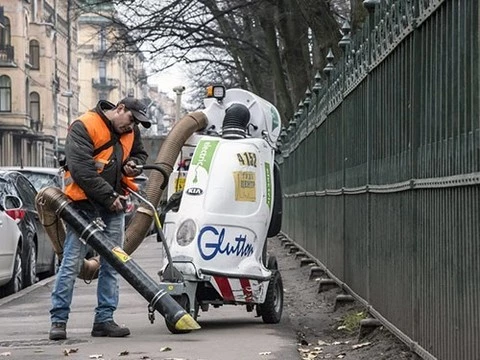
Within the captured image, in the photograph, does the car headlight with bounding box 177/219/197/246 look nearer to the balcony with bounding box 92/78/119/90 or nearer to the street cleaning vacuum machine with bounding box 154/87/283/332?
the street cleaning vacuum machine with bounding box 154/87/283/332

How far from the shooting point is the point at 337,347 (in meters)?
9.30

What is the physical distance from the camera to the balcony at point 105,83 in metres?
132

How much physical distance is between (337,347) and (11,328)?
3063 millimetres

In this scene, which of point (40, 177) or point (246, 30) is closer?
point (40, 177)

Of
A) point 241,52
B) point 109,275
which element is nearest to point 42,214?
point 109,275

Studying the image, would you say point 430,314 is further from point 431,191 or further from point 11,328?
point 11,328

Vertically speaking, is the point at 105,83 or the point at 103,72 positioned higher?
the point at 103,72

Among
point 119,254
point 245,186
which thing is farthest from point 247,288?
point 119,254

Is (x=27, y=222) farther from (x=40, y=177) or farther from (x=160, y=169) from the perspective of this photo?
(x=160, y=169)

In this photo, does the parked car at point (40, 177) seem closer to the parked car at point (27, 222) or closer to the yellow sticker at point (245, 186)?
the parked car at point (27, 222)

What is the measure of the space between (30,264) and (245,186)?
268 inches

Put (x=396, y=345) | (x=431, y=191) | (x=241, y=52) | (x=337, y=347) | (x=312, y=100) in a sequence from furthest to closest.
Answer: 1. (x=241, y=52)
2. (x=312, y=100)
3. (x=337, y=347)
4. (x=396, y=345)
5. (x=431, y=191)

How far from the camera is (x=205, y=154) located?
33.1 ft

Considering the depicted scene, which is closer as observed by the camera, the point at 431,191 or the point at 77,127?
the point at 431,191
